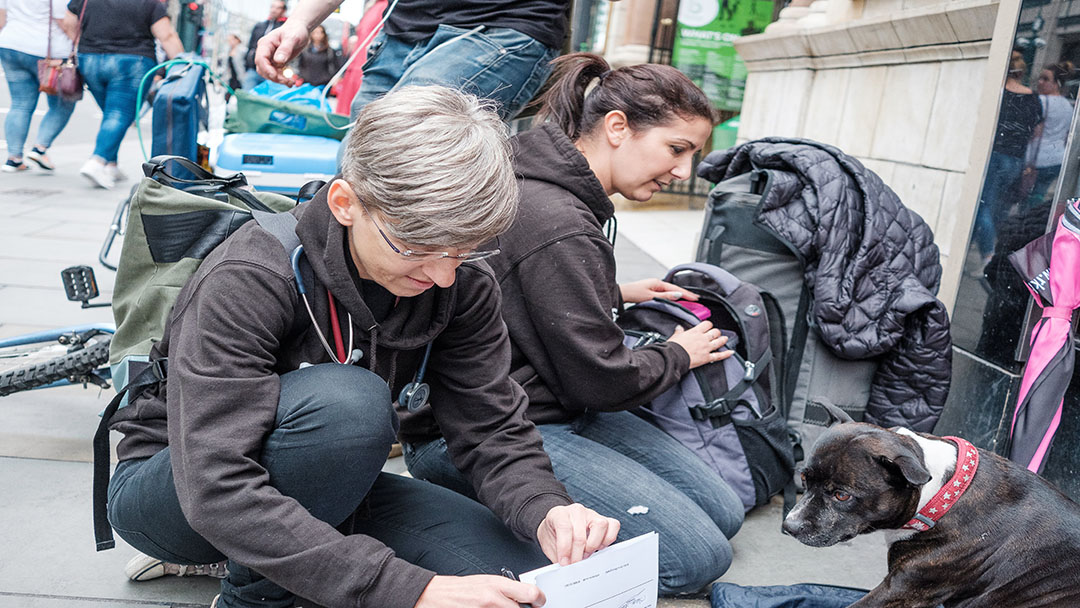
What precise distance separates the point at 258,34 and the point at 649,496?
9668 millimetres

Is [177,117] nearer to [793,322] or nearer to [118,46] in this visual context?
[793,322]

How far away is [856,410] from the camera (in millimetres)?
3307

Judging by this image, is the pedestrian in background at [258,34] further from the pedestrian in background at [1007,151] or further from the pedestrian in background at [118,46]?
the pedestrian in background at [1007,151]

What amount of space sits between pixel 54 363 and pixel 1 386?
0.17 metres

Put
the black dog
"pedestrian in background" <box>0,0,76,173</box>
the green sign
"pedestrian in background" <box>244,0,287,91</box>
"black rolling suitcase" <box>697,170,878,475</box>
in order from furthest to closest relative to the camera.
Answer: "pedestrian in background" <box>244,0,287,91</box>
the green sign
"pedestrian in background" <box>0,0,76,173</box>
"black rolling suitcase" <box>697,170,878,475</box>
the black dog

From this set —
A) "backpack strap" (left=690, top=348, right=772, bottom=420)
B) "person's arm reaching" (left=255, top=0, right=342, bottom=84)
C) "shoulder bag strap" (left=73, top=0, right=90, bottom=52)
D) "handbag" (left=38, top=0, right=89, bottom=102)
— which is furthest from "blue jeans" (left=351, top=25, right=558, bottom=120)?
"handbag" (left=38, top=0, right=89, bottom=102)

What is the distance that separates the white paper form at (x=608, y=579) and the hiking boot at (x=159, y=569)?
105 cm

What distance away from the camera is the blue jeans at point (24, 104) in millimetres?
7961

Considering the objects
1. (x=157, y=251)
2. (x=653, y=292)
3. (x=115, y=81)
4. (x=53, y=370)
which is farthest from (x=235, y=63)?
(x=157, y=251)

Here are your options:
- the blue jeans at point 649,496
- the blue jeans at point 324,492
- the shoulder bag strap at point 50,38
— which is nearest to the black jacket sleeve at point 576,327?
the blue jeans at point 649,496

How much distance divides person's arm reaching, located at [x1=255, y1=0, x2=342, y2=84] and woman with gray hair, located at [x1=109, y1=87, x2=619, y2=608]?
982 millimetres

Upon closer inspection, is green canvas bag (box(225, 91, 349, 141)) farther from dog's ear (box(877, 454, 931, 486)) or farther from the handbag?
the handbag

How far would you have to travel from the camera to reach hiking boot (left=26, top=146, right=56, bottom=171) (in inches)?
340

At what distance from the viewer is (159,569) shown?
236 cm
